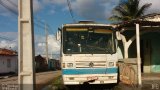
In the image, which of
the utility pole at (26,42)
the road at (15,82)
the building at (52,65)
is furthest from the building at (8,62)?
the utility pole at (26,42)

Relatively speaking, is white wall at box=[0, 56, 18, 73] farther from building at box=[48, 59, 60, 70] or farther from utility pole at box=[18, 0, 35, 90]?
utility pole at box=[18, 0, 35, 90]

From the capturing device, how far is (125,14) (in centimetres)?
3878

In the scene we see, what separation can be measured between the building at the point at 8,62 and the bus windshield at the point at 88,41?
34.1m

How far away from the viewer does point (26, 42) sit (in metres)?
10.2

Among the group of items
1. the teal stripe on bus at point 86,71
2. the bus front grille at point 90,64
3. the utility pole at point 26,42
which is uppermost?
the utility pole at point 26,42

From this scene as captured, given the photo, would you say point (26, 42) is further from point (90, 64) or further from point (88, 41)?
point (88, 41)

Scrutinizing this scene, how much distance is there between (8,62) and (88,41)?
126ft

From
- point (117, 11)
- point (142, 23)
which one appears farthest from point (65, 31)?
point (117, 11)

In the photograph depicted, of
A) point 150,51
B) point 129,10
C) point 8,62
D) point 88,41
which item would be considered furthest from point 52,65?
point 88,41

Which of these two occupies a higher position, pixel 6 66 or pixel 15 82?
pixel 6 66

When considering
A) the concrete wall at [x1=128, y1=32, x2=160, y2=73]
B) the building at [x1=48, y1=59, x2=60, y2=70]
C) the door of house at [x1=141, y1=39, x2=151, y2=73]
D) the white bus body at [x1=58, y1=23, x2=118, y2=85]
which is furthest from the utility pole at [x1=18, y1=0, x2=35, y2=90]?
the building at [x1=48, y1=59, x2=60, y2=70]

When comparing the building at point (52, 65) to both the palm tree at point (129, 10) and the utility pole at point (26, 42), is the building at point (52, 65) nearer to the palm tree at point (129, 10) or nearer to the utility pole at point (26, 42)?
the palm tree at point (129, 10)

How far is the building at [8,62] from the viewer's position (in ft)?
164

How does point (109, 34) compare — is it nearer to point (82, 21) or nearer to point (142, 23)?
point (82, 21)
